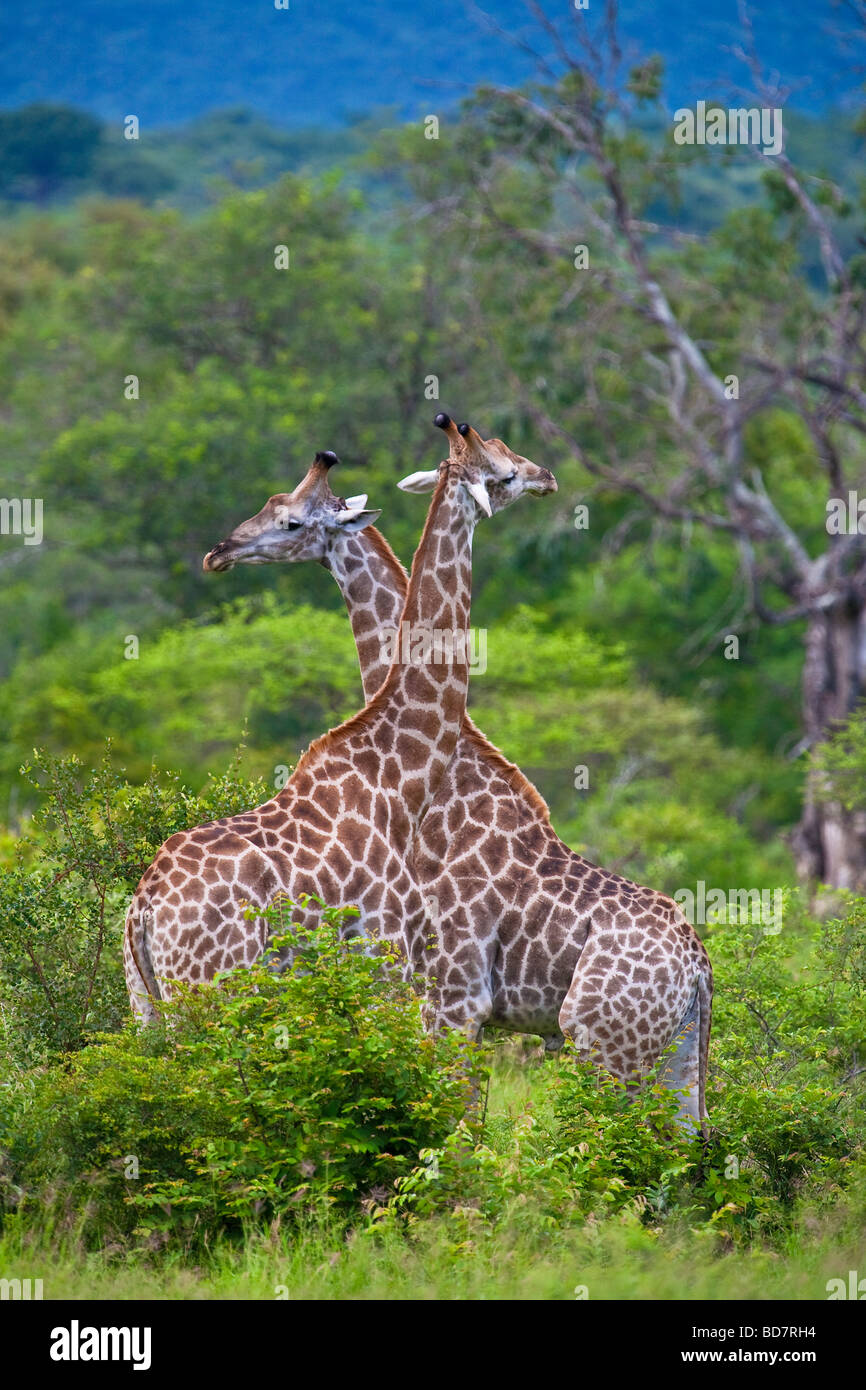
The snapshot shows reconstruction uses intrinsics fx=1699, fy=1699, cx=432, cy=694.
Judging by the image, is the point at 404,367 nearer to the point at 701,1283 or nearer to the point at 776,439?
the point at 776,439

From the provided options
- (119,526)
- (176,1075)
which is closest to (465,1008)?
(176,1075)

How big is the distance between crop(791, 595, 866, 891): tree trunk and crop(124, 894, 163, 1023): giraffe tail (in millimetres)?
18060

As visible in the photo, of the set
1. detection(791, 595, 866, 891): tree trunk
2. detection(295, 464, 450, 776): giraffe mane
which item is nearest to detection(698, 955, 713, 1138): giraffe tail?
detection(295, 464, 450, 776): giraffe mane

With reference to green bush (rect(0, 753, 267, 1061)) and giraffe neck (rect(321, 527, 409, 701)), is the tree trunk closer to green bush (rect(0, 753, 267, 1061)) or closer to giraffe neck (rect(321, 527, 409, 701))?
giraffe neck (rect(321, 527, 409, 701))

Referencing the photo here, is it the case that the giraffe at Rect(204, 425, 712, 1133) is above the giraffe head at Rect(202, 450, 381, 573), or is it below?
below

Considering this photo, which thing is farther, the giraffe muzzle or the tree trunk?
the tree trunk

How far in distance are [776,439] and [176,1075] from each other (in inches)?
1296

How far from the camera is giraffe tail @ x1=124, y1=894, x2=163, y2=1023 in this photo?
8.44 meters

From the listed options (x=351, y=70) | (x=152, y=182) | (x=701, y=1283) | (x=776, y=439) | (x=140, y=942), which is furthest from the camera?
(x=351, y=70)

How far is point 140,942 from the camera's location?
848 centimetres

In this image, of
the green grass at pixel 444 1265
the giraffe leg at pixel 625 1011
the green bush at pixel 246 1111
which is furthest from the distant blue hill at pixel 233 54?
the green grass at pixel 444 1265

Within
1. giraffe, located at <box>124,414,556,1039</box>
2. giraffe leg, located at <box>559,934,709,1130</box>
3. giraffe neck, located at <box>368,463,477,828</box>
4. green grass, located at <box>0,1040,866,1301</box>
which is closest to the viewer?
green grass, located at <box>0,1040,866,1301</box>

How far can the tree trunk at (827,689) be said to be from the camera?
25.7 meters

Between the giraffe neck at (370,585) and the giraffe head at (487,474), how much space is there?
0.45 m
